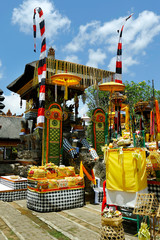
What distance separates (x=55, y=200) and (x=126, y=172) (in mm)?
3363

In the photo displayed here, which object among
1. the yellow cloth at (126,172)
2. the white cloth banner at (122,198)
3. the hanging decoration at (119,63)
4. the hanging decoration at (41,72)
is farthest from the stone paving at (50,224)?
the hanging decoration at (119,63)

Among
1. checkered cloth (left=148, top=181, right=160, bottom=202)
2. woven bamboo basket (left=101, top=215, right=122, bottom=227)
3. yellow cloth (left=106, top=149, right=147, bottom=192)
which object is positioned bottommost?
woven bamboo basket (left=101, top=215, right=122, bottom=227)

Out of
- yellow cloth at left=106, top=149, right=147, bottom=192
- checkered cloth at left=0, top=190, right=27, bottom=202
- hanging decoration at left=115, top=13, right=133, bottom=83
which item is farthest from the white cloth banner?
hanging decoration at left=115, top=13, right=133, bottom=83

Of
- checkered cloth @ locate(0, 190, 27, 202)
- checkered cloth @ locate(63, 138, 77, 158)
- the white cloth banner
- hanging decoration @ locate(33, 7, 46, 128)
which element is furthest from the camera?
checkered cloth @ locate(63, 138, 77, 158)

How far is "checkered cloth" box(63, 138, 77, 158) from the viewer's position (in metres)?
12.0

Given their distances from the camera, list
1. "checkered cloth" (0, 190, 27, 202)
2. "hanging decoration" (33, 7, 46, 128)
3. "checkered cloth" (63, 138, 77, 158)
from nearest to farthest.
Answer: "checkered cloth" (0, 190, 27, 202), "hanging decoration" (33, 7, 46, 128), "checkered cloth" (63, 138, 77, 158)

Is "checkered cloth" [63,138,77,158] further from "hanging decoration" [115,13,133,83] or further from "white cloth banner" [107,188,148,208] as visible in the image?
"white cloth banner" [107,188,148,208]

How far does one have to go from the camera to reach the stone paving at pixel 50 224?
5199mm

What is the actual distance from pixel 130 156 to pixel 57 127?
7.07 meters

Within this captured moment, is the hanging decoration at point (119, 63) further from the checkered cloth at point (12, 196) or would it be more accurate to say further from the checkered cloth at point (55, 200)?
the checkered cloth at point (12, 196)

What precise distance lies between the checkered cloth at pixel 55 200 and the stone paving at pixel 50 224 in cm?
21

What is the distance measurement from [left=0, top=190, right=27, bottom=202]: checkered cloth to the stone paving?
944mm

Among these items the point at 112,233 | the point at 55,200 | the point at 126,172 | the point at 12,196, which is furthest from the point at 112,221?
the point at 12,196

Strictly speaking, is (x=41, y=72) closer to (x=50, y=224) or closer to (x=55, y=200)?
(x=55, y=200)
